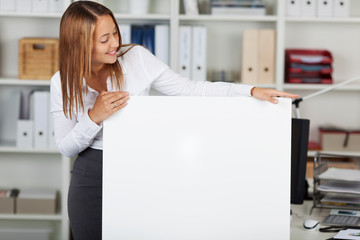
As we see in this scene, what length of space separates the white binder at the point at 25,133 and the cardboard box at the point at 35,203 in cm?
32

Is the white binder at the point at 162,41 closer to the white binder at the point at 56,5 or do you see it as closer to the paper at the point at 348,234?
the white binder at the point at 56,5

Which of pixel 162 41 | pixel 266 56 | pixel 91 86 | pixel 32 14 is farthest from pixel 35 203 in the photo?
pixel 91 86

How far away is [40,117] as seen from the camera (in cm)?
336

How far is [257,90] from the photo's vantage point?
4.90ft

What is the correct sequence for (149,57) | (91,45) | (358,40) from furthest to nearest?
(358,40) → (149,57) → (91,45)

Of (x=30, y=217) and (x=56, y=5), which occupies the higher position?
(x=56, y=5)

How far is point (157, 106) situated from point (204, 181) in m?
0.23

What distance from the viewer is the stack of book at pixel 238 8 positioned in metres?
3.35

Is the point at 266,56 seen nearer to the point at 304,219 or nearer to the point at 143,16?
the point at 143,16

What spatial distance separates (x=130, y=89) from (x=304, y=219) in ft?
2.74

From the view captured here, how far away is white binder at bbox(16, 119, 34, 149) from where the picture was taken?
3.38 metres

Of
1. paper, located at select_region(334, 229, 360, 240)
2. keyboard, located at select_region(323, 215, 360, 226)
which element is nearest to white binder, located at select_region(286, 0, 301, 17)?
keyboard, located at select_region(323, 215, 360, 226)

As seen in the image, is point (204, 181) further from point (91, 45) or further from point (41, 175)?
point (41, 175)

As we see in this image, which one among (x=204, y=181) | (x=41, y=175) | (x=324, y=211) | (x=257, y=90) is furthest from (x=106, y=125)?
(x=41, y=175)
